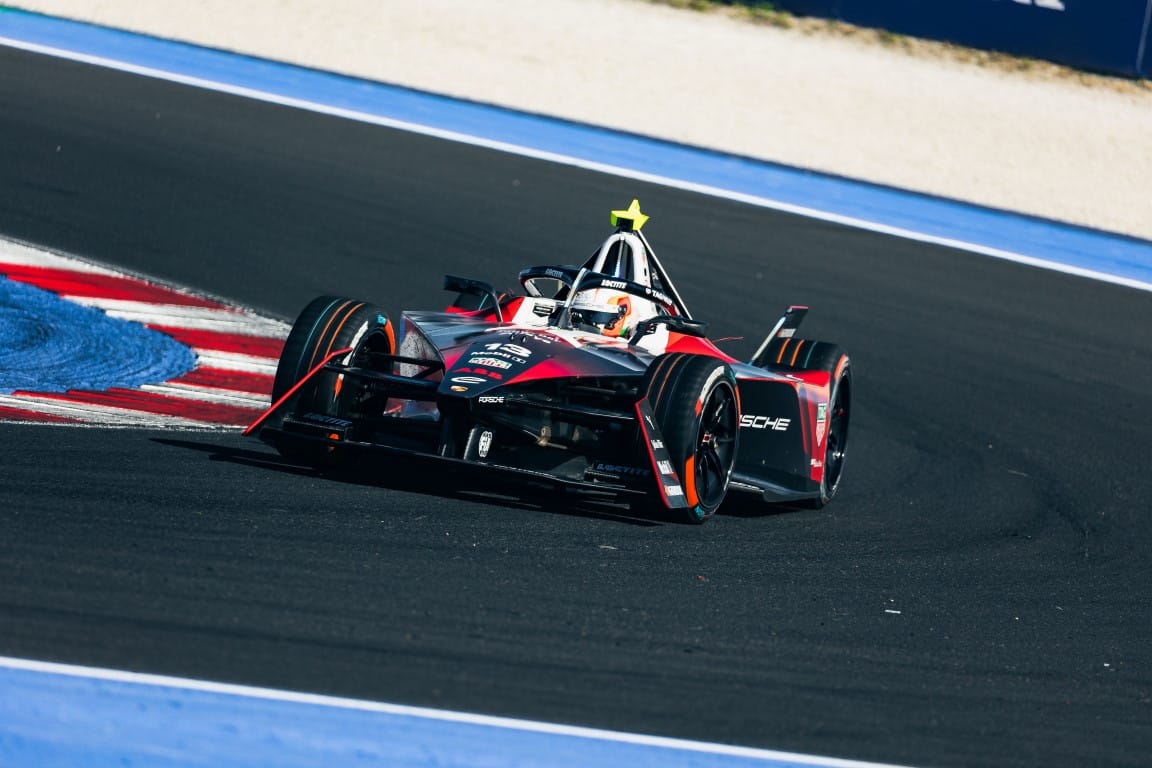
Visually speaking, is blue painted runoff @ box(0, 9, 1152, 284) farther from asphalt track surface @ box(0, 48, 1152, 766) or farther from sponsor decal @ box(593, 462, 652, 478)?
sponsor decal @ box(593, 462, 652, 478)

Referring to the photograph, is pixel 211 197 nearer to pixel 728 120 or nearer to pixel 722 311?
pixel 722 311

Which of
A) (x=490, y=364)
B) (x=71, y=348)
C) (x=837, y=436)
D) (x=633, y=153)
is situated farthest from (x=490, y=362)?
(x=633, y=153)

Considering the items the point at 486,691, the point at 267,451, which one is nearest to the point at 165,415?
the point at 267,451

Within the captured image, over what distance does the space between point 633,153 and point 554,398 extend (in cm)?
941

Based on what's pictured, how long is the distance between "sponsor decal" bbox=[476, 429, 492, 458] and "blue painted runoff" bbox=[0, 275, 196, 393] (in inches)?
116

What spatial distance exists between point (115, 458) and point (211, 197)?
7139 millimetres

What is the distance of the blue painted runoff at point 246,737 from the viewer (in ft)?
14.5

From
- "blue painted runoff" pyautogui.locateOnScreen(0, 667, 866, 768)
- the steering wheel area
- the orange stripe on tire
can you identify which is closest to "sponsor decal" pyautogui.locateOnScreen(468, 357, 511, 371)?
the orange stripe on tire

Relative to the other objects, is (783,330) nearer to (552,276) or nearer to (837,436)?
(837,436)

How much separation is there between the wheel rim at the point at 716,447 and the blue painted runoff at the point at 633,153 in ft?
27.0

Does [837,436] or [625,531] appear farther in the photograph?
[837,436]

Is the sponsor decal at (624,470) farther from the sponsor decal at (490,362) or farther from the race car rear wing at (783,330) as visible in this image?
the race car rear wing at (783,330)

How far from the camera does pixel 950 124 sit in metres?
18.6

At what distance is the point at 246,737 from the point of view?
4.60 meters
